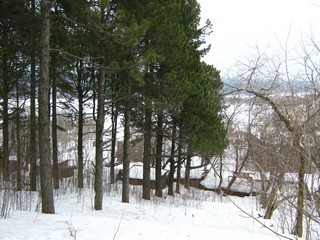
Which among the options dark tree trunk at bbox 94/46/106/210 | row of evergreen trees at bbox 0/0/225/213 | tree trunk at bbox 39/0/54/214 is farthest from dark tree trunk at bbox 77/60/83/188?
tree trunk at bbox 39/0/54/214

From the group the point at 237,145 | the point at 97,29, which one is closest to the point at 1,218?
the point at 97,29

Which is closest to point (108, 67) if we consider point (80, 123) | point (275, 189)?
point (275, 189)

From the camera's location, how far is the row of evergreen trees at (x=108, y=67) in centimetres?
835

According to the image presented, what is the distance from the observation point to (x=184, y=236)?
229 inches

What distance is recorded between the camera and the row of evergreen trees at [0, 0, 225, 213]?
329 inches

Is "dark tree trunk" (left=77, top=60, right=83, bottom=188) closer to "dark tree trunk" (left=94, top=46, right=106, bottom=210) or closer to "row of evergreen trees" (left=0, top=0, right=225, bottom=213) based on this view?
"row of evergreen trees" (left=0, top=0, right=225, bottom=213)

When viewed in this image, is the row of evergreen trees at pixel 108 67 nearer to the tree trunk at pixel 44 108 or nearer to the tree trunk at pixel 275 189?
the tree trunk at pixel 44 108

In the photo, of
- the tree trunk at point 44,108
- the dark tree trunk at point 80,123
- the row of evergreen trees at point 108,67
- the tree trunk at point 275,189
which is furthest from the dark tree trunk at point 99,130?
the tree trunk at point 275,189

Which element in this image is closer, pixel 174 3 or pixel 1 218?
pixel 1 218

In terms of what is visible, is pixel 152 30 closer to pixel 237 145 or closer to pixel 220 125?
pixel 220 125

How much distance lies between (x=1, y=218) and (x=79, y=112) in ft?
27.8

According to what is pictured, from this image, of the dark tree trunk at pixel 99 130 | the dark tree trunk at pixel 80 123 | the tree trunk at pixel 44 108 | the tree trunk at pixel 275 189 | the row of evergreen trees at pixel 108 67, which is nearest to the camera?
the tree trunk at pixel 275 189

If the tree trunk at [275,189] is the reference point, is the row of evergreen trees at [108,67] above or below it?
above

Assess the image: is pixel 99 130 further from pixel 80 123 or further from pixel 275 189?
pixel 275 189
